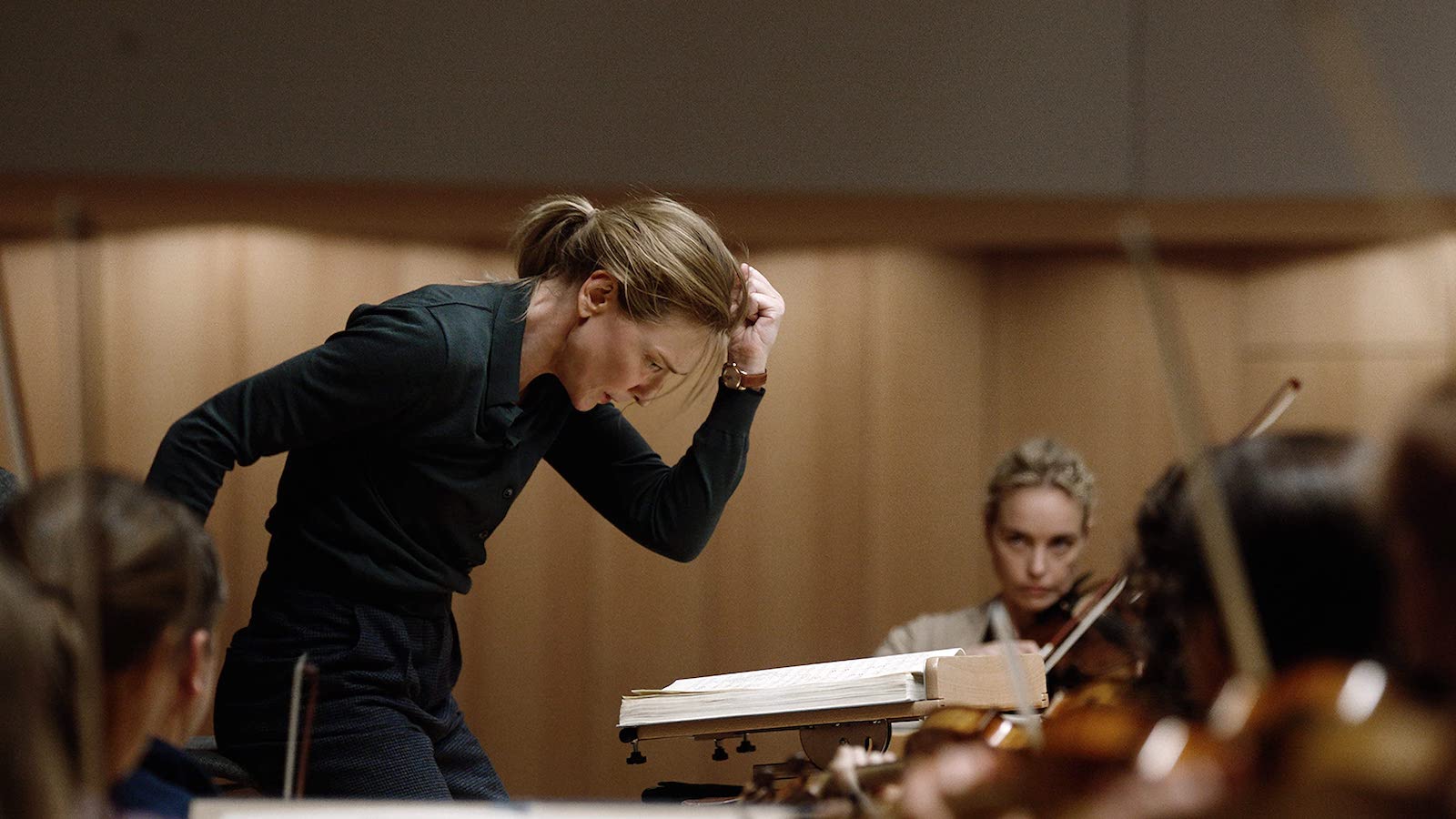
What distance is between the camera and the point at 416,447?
145 cm

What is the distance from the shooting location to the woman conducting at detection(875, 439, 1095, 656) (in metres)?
2.28

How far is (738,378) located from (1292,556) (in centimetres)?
97

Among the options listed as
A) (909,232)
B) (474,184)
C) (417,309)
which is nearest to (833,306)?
(909,232)

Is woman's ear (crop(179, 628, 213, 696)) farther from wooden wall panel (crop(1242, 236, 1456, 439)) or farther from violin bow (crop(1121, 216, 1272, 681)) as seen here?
wooden wall panel (crop(1242, 236, 1456, 439))

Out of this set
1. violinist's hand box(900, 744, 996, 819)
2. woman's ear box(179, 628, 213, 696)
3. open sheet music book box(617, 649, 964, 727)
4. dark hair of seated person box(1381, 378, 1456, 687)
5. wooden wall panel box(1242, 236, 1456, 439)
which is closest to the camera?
dark hair of seated person box(1381, 378, 1456, 687)

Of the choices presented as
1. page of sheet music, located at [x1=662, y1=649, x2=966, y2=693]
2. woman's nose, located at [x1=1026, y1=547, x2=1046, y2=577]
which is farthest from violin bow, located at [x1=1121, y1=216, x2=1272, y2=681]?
woman's nose, located at [x1=1026, y1=547, x2=1046, y2=577]

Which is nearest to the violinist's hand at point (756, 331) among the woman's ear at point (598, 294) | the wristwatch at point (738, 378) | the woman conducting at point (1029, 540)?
the wristwatch at point (738, 378)

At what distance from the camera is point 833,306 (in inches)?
144

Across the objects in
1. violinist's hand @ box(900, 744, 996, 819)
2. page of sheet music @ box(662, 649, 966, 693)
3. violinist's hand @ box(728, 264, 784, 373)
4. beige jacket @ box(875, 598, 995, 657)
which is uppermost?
violinist's hand @ box(728, 264, 784, 373)

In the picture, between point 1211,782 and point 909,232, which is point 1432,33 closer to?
point 909,232

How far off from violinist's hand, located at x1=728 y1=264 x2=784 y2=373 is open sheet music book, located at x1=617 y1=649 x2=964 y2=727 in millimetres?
420

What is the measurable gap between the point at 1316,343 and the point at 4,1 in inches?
127

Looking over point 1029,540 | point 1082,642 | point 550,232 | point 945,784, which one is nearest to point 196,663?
point 945,784

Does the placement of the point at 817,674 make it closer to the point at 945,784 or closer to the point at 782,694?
the point at 782,694
